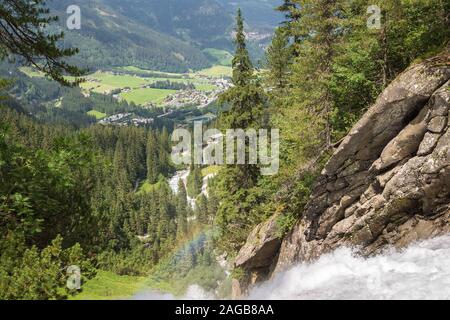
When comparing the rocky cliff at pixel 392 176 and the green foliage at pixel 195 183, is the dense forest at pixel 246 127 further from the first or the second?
the green foliage at pixel 195 183

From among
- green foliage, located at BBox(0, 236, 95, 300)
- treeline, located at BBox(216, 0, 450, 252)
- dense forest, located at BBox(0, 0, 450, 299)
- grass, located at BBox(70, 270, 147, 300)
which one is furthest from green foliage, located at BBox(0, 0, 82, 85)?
treeline, located at BBox(216, 0, 450, 252)

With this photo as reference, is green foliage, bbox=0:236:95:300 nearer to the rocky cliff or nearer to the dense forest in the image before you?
the dense forest

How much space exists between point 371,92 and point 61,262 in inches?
710

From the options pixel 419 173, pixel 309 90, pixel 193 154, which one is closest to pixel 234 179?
pixel 309 90

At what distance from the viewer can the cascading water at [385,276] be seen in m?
11.3

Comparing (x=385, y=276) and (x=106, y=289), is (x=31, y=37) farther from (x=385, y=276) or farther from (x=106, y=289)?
(x=385, y=276)

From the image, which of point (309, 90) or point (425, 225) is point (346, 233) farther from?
point (309, 90)

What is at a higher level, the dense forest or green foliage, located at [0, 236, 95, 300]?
the dense forest

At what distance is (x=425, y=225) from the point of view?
16172 mm

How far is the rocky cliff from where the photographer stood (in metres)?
15.8

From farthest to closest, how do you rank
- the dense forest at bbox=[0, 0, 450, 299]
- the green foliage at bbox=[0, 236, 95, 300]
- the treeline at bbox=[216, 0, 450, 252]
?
the treeline at bbox=[216, 0, 450, 252]
the dense forest at bbox=[0, 0, 450, 299]
the green foliage at bbox=[0, 236, 95, 300]

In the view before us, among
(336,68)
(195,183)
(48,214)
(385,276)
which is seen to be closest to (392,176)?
(385,276)

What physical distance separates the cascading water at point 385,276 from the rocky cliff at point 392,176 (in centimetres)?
109

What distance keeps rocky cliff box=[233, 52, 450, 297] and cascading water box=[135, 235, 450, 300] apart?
3.58 ft
